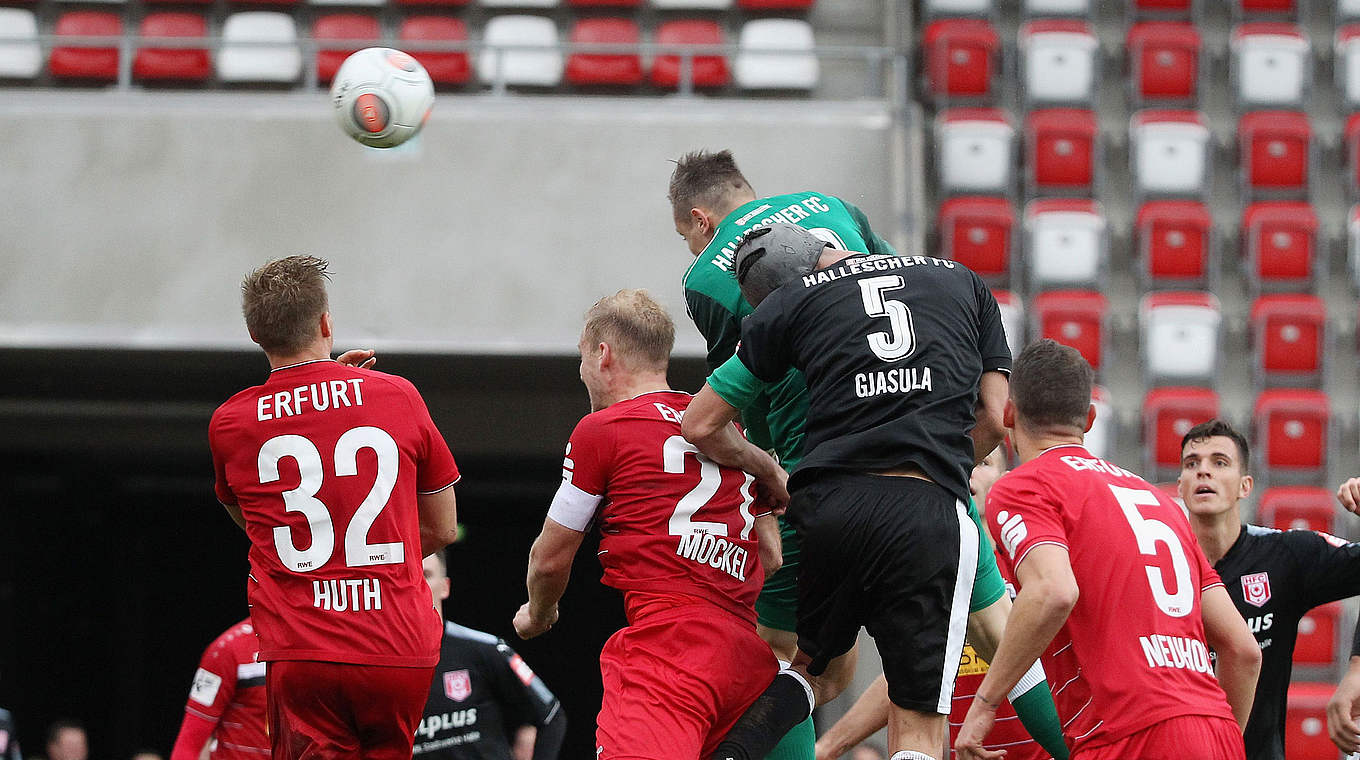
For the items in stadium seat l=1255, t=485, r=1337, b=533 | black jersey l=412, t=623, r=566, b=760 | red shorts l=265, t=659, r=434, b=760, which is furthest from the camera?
stadium seat l=1255, t=485, r=1337, b=533

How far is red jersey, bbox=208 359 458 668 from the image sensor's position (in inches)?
170

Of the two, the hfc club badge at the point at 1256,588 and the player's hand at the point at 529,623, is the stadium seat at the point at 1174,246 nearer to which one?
the hfc club badge at the point at 1256,588

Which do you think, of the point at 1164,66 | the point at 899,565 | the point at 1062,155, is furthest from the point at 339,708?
the point at 1164,66

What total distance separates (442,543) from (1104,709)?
6.76 ft

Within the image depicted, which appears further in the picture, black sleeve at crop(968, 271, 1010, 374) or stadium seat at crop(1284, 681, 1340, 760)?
stadium seat at crop(1284, 681, 1340, 760)

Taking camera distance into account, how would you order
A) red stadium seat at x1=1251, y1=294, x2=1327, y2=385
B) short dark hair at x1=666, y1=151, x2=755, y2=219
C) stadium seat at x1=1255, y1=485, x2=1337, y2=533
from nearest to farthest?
short dark hair at x1=666, y1=151, x2=755, y2=219 → stadium seat at x1=1255, y1=485, x2=1337, y2=533 → red stadium seat at x1=1251, y1=294, x2=1327, y2=385

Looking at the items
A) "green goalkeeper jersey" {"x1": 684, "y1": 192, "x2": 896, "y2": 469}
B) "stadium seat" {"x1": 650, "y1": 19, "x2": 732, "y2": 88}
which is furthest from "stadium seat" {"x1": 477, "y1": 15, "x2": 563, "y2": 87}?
"green goalkeeper jersey" {"x1": 684, "y1": 192, "x2": 896, "y2": 469}

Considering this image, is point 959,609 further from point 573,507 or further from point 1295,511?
point 1295,511

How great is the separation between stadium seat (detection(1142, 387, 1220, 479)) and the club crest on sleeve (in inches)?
264

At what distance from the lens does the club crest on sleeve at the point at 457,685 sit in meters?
6.68

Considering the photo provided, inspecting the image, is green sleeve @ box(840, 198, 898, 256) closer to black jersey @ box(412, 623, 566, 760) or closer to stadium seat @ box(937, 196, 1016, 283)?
black jersey @ box(412, 623, 566, 760)

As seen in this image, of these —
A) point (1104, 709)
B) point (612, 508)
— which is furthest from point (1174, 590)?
point (612, 508)

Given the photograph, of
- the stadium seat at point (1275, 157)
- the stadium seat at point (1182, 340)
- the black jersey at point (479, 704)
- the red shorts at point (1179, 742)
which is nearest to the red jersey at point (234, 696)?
the black jersey at point (479, 704)

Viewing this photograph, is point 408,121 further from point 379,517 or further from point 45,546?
point 45,546
